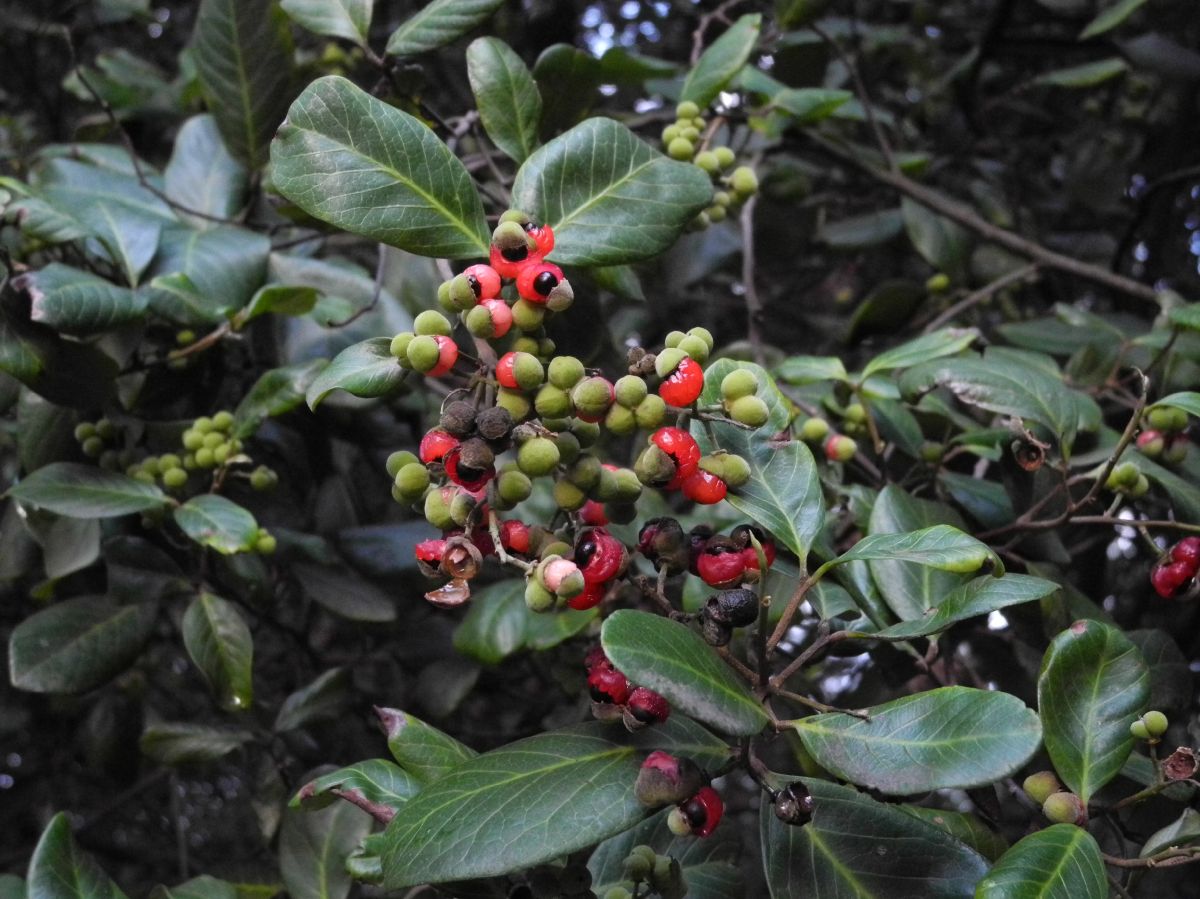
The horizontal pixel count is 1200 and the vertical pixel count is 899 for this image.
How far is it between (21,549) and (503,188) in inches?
31.4

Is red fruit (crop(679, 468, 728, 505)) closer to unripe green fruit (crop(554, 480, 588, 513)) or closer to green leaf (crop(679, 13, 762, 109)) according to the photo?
unripe green fruit (crop(554, 480, 588, 513))

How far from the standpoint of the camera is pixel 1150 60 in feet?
6.56

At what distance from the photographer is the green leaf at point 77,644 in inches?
49.4

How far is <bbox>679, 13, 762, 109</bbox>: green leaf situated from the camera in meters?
1.32

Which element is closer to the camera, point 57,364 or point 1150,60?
point 57,364

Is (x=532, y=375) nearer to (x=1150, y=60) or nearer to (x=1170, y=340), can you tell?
(x=1170, y=340)

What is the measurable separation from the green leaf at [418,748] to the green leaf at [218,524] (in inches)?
12.7

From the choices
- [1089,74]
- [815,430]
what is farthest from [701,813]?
[1089,74]

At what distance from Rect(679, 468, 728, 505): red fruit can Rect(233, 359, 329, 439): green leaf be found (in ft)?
1.69

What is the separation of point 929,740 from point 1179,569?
44 centimetres

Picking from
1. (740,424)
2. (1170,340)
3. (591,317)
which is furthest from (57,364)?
(1170,340)

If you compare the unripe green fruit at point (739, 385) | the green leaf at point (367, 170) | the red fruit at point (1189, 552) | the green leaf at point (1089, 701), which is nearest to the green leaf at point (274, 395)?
the green leaf at point (367, 170)

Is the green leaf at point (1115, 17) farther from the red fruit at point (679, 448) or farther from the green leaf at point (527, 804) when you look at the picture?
the green leaf at point (527, 804)

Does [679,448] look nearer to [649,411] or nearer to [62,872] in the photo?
[649,411]
